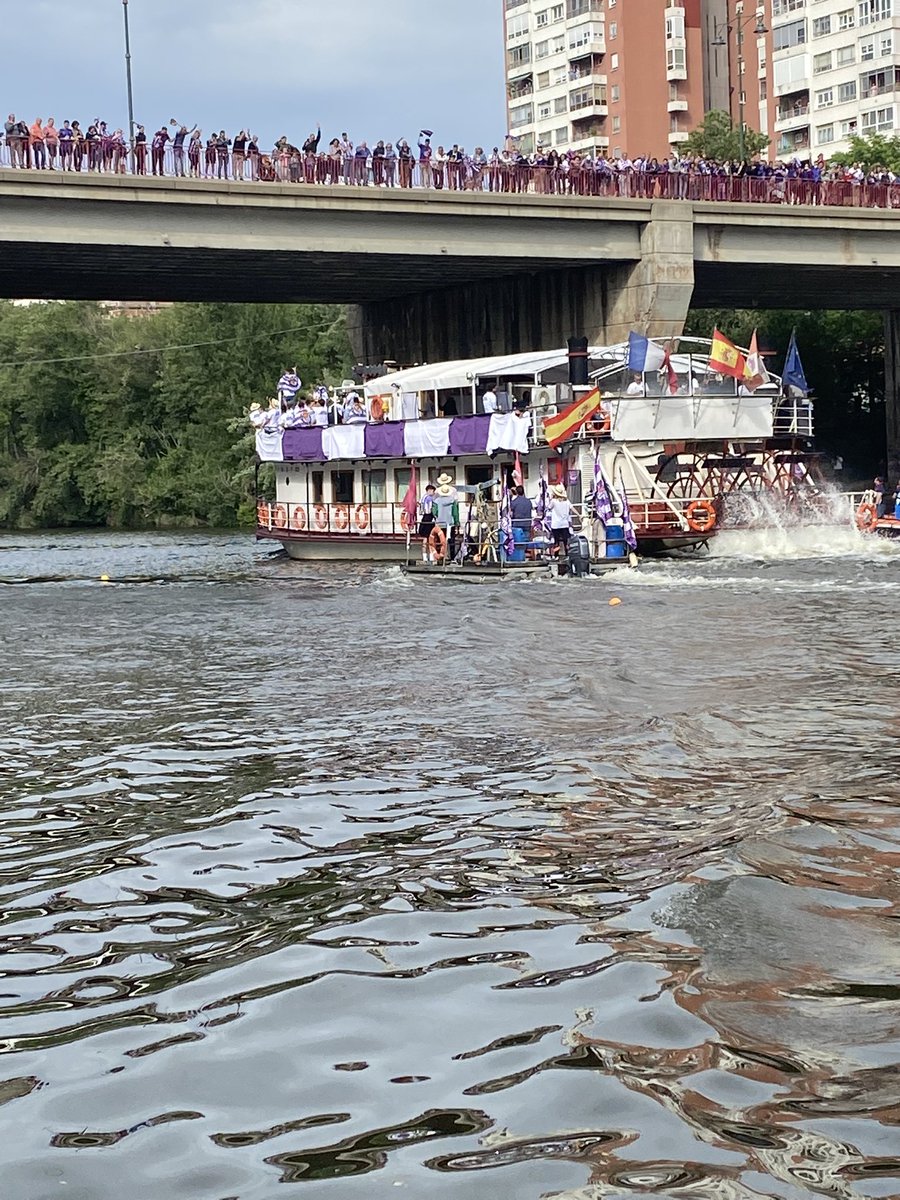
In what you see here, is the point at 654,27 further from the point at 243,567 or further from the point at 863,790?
the point at 863,790

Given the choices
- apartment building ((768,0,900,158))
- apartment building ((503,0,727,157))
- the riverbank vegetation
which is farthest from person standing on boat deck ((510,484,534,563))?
apartment building ((503,0,727,157))

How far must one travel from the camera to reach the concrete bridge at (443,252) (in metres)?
45.5

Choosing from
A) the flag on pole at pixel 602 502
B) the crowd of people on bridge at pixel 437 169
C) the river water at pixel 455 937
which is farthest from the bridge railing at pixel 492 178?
the river water at pixel 455 937

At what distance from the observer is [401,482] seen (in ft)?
157

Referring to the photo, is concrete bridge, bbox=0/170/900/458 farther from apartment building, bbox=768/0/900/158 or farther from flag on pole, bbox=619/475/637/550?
apartment building, bbox=768/0/900/158

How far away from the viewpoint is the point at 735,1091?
6.35 meters

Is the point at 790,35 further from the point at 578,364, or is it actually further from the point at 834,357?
the point at 578,364

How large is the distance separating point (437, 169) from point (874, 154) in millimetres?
33892

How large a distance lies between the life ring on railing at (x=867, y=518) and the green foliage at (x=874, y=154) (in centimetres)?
3260

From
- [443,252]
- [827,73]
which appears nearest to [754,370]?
[443,252]

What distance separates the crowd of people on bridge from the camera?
44688 mm

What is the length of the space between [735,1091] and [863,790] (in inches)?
231

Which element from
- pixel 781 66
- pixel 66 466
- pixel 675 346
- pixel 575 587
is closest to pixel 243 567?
pixel 675 346

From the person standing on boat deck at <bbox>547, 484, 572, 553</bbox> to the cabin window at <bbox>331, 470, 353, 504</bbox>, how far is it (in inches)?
539
